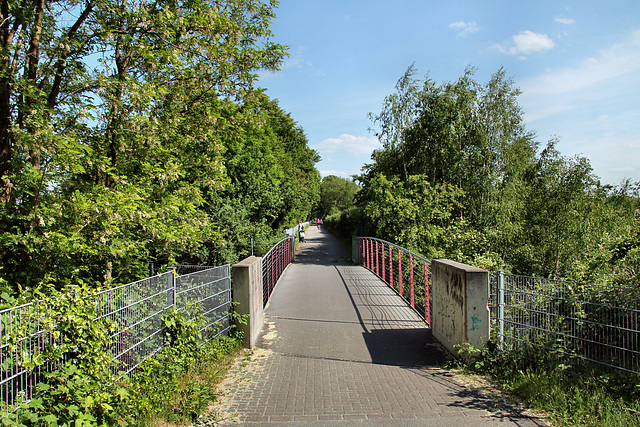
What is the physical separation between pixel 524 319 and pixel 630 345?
126cm

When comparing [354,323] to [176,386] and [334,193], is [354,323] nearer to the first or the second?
[176,386]

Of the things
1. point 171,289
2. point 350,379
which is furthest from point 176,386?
point 350,379

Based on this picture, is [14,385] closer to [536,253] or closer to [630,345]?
[630,345]

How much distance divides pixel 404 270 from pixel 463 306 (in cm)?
619

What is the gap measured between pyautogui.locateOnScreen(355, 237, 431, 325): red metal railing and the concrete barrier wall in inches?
64.3

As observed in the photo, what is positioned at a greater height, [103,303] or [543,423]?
[103,303]

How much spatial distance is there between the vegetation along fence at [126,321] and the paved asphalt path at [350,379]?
1036mm

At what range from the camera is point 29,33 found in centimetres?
660

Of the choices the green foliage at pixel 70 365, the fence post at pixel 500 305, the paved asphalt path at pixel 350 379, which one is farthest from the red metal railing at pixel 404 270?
the green foliage at pixel 70 365

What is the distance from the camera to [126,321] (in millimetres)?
4188

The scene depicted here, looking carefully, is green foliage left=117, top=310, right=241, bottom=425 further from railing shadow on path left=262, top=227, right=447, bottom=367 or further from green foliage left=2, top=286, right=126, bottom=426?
railing shadow on path left=262, top=227, right=447, bottom=367

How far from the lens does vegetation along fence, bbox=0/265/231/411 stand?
2.90m

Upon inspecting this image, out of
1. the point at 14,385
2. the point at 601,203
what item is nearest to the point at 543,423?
the point at 14,385

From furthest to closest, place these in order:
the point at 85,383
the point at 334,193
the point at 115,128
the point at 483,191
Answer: the point at 334,193, the point at 483,191, the point at 115,128, the point at 85,383
